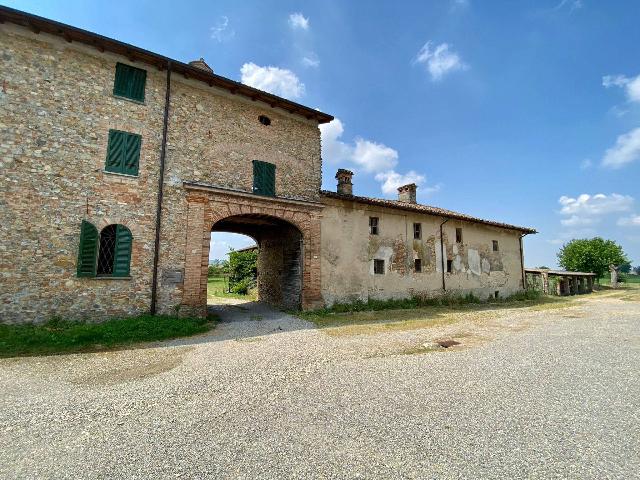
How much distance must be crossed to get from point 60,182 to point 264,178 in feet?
21.2

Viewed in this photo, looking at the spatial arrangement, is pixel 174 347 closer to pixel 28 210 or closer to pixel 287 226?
pixel 28 210

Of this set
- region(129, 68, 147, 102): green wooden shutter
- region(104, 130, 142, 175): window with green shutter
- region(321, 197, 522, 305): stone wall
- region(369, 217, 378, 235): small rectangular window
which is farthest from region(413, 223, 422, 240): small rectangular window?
region(129, 68, 147, 102): green wooden shutter

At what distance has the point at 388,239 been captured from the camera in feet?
52.7

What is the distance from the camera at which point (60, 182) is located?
903 centimetres

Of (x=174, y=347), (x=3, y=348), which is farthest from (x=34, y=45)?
(x=174, y=347)

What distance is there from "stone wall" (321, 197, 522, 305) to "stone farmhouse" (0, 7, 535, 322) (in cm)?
11

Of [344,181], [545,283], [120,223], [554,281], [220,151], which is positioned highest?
[344,181]

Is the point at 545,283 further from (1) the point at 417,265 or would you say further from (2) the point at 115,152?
(2) the point at 115,152

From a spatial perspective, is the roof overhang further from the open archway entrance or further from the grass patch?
the grass patch

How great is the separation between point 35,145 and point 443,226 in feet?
60.5

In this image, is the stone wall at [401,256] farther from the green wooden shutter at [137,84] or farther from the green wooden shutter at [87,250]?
the green wooden shutter at [87,250]

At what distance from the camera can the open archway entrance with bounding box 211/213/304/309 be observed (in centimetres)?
1375

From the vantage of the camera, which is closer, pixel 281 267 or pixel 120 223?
pixel 120 223

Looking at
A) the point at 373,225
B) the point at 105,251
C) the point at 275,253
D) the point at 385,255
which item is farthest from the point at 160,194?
the point at 385,255
